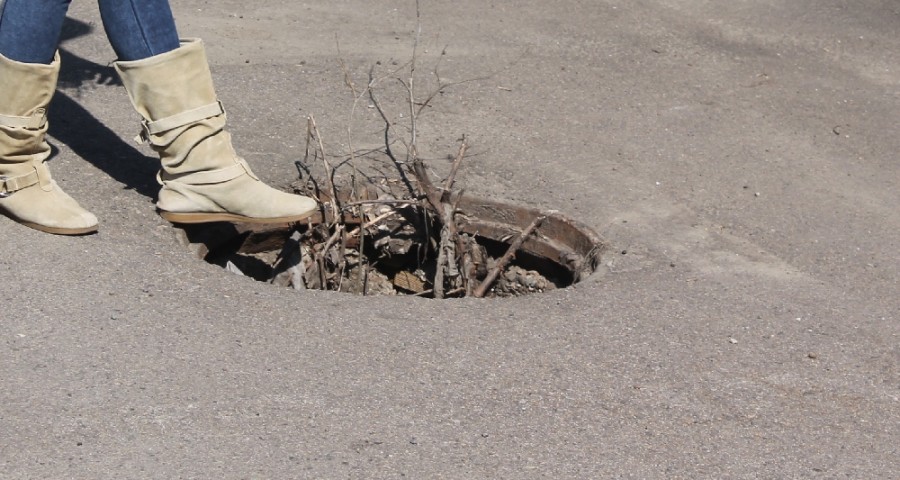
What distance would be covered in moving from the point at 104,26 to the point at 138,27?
0.11 metres

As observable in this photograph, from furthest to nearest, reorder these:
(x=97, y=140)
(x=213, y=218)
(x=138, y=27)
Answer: (x=97, y=140)
(x=213, y=218)
(x=138, y=27)

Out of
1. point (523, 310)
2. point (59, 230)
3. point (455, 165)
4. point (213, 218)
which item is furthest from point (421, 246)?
point (59, 230)

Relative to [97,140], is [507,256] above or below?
below

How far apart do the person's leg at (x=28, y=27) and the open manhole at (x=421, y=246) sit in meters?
1.07

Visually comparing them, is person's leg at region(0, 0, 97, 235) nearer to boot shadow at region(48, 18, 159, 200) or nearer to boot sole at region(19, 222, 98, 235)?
boot sole at region(19, 222, 98, 235)

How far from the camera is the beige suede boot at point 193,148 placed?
388cm

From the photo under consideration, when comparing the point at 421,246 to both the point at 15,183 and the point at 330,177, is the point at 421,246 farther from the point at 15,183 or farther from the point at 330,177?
the point at 15,183

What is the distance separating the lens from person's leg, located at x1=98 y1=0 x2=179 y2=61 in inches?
148

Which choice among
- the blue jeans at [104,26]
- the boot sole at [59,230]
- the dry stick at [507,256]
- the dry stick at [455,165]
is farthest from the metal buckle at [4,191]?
the dry stick at [507,256]

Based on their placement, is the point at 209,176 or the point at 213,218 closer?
the point at 209,176

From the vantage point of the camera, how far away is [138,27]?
3.79 meters

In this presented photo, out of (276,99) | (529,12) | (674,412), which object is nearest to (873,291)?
(674,412)

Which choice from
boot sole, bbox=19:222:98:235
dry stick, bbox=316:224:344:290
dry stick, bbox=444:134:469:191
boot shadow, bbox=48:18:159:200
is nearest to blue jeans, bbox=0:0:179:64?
boot sole, bbox=19:222:98:235

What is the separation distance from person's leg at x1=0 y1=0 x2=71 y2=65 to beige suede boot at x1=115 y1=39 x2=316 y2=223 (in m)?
0.25
